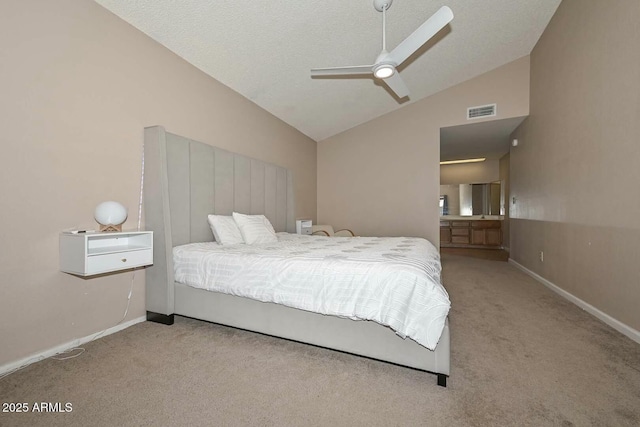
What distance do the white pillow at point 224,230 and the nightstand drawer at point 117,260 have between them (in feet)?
2.22

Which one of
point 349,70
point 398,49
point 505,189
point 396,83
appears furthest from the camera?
point 505,189

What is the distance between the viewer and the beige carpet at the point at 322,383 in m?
1.27

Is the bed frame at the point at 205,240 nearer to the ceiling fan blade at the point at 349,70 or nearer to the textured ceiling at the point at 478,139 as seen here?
the ceiling fan blade at the point at 349,70

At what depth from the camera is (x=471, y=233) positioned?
7.36 metres

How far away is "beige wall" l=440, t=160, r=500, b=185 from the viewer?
295 inches

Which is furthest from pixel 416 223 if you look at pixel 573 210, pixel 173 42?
pixel 173 42

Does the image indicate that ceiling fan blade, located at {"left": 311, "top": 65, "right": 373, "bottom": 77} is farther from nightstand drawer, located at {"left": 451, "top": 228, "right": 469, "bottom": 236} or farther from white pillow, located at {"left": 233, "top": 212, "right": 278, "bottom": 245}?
nightstand drawer, located at {"left": 451, "top": 228, "right": 469, "bottom": 236}

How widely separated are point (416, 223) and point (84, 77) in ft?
15.5

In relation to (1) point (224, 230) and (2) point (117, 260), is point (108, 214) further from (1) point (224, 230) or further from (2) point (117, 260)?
(1) point (224, 230)

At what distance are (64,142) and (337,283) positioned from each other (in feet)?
7.08

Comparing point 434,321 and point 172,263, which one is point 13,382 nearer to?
point 172,263

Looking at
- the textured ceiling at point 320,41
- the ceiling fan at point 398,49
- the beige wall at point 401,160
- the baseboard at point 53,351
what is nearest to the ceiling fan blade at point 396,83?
the ceiling fan at point 398,49

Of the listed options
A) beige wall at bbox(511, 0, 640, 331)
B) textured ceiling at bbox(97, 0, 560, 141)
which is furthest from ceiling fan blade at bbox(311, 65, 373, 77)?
beige wall at bbox(511, 0, 640, 331)

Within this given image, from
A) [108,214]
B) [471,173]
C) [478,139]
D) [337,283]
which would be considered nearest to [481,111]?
[478,139]
